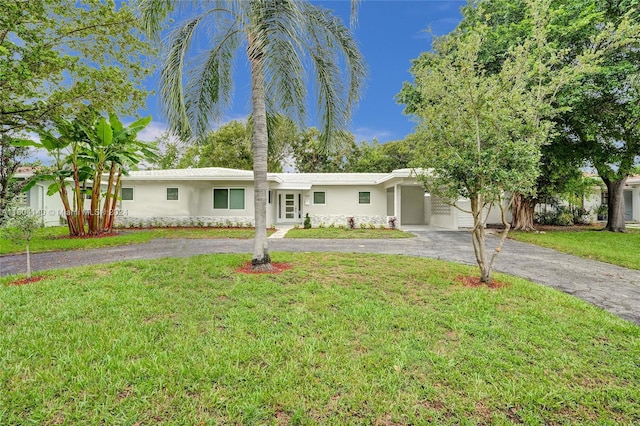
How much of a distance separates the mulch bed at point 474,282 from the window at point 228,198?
523 inches

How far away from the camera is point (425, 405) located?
2.49 m

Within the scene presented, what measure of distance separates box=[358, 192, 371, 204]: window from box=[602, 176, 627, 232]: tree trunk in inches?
491

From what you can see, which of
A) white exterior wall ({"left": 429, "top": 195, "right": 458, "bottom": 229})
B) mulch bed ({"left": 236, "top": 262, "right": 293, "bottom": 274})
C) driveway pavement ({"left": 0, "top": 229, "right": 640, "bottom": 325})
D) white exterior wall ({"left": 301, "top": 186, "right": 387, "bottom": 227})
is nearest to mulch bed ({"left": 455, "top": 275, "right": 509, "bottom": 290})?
driveway pavement ({"left": 0, "top": 229, "right": 640, "bottom": 325})

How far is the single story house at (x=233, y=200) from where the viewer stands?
54.3ft

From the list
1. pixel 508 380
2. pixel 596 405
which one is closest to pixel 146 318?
pixel 508 380

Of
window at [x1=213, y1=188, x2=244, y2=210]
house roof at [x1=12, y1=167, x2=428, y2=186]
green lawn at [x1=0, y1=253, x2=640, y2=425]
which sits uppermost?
house roof at [x1=12, y1=167, x2=428, y2=186]

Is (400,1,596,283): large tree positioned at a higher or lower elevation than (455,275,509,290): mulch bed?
higher

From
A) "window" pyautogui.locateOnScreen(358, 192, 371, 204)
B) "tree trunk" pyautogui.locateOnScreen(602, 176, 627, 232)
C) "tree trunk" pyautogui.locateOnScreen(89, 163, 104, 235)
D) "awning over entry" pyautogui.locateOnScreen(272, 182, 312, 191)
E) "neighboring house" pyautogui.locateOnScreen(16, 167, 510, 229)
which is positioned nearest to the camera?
"tree trunk" pyautogui.locateOnScreen(89, 163, 104, 235)

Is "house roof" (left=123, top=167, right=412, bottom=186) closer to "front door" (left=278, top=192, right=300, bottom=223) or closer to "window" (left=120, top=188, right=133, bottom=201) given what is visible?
"window" (left=120, top=188, right=133, bottom=201)

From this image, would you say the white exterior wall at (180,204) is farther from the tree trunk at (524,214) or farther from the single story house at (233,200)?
the tree trunk at (524,214)

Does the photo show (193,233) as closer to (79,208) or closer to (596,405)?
(79,208)

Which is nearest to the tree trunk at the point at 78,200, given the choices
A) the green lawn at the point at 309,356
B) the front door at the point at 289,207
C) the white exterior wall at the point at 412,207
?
the green lawn at the point at 309,356

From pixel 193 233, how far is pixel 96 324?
1080cm

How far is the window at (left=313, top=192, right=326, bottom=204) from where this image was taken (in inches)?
739
